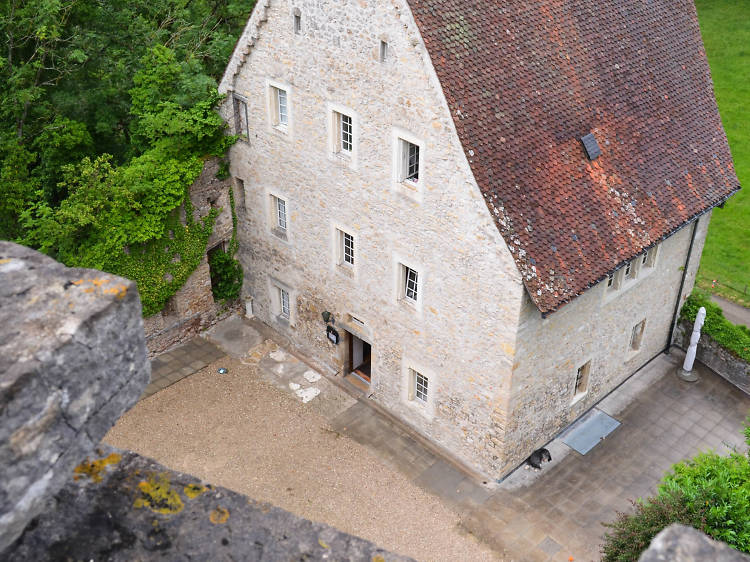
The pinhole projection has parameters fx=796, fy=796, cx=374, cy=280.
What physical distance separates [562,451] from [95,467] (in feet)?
71.4

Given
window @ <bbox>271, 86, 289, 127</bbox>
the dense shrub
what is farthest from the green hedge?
window @ <bbox>271, 86, 289, 127</bbox>

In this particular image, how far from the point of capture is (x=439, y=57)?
64.5 ft

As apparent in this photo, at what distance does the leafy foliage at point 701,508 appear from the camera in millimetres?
16938

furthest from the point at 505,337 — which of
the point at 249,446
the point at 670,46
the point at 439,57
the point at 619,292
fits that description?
the point at 670,46

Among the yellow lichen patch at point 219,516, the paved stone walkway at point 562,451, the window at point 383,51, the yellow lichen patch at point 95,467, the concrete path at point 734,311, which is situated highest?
the yellow lichen patch at point 95,467

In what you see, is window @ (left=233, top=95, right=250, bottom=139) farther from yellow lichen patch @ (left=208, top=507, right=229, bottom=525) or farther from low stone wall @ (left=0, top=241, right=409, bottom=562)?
yellow lichen patch @ (left=208, top=507, right=229, bottom=525)

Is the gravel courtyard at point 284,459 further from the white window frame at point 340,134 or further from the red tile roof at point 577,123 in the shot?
the white window frame at point 340,134

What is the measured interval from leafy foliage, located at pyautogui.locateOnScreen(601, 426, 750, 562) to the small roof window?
27.6 feet

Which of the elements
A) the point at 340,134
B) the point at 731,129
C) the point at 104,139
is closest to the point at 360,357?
the point at 340,134

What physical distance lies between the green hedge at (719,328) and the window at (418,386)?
10923 mm

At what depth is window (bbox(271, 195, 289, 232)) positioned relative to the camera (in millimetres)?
27781

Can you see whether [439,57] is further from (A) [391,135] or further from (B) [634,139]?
(B) [634,139]

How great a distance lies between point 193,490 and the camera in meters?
6.02

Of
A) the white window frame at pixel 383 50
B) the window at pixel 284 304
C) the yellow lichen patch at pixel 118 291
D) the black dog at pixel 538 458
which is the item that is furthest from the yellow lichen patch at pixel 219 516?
the window at pixel 284 304
